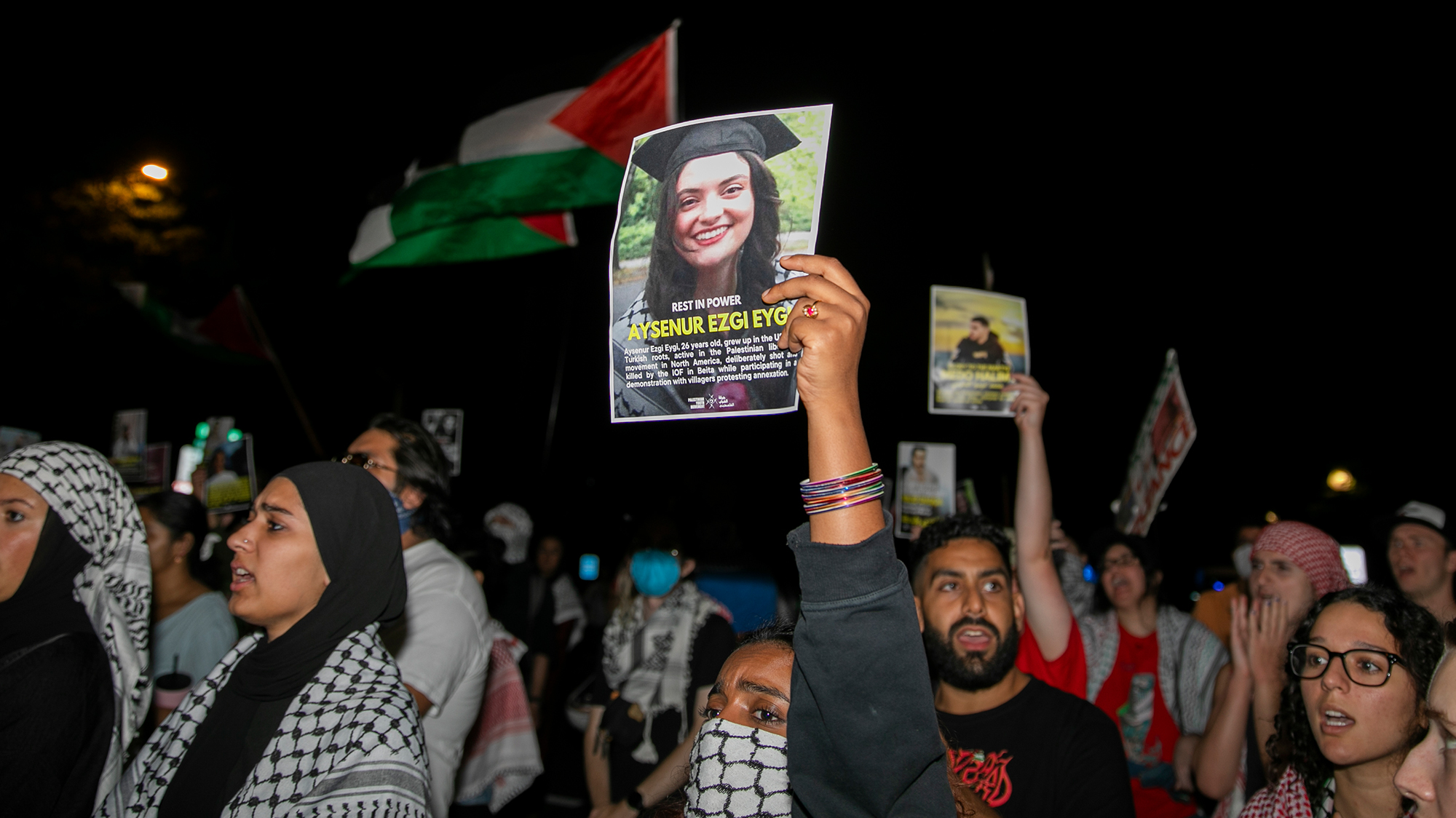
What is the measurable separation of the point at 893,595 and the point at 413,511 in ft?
9.29

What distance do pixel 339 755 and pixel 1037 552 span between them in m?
2.68

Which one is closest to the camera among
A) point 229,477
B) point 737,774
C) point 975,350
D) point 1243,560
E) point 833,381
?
point 833,381

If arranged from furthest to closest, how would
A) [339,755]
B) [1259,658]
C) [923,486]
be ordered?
[923,486] < [1259,658] < [339,755]

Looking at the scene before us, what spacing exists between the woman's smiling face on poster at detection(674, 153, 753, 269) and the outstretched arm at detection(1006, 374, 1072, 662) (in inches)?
84.1

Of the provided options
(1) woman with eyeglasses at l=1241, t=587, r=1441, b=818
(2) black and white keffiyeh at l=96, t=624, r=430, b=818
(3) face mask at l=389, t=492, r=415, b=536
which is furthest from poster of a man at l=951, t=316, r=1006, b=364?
(2) black and white keffiyeh at l=96, t=624, r=430, b=818

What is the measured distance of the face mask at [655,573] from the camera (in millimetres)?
4547

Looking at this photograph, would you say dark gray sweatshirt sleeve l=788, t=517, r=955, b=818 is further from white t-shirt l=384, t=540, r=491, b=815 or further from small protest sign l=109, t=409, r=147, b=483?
small protest sign l=109, t=409, r=147, b=483

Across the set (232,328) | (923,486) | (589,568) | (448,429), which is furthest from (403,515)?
(589,568)

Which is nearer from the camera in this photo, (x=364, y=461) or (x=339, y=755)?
(x=339, y=755)

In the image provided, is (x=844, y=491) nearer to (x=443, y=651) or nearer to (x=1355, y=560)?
(x=443, y=651)

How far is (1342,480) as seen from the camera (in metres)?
21.9

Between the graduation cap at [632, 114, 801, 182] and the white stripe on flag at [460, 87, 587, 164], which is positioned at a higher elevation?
the white stripe on flag at [460, 87, 587, 164]

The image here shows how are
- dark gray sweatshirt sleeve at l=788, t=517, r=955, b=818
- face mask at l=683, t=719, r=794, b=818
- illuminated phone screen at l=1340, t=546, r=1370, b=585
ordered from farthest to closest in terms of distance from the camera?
1. illuminated phone screen at l=1340, t=546, r=1370, b=585
2. face mask at l=683, t=719, r=794, b=818
3. dark gray sweatshirt sleeve at l=788, t=517, r=955, b=818

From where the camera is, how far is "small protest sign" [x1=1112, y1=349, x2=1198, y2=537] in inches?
169
